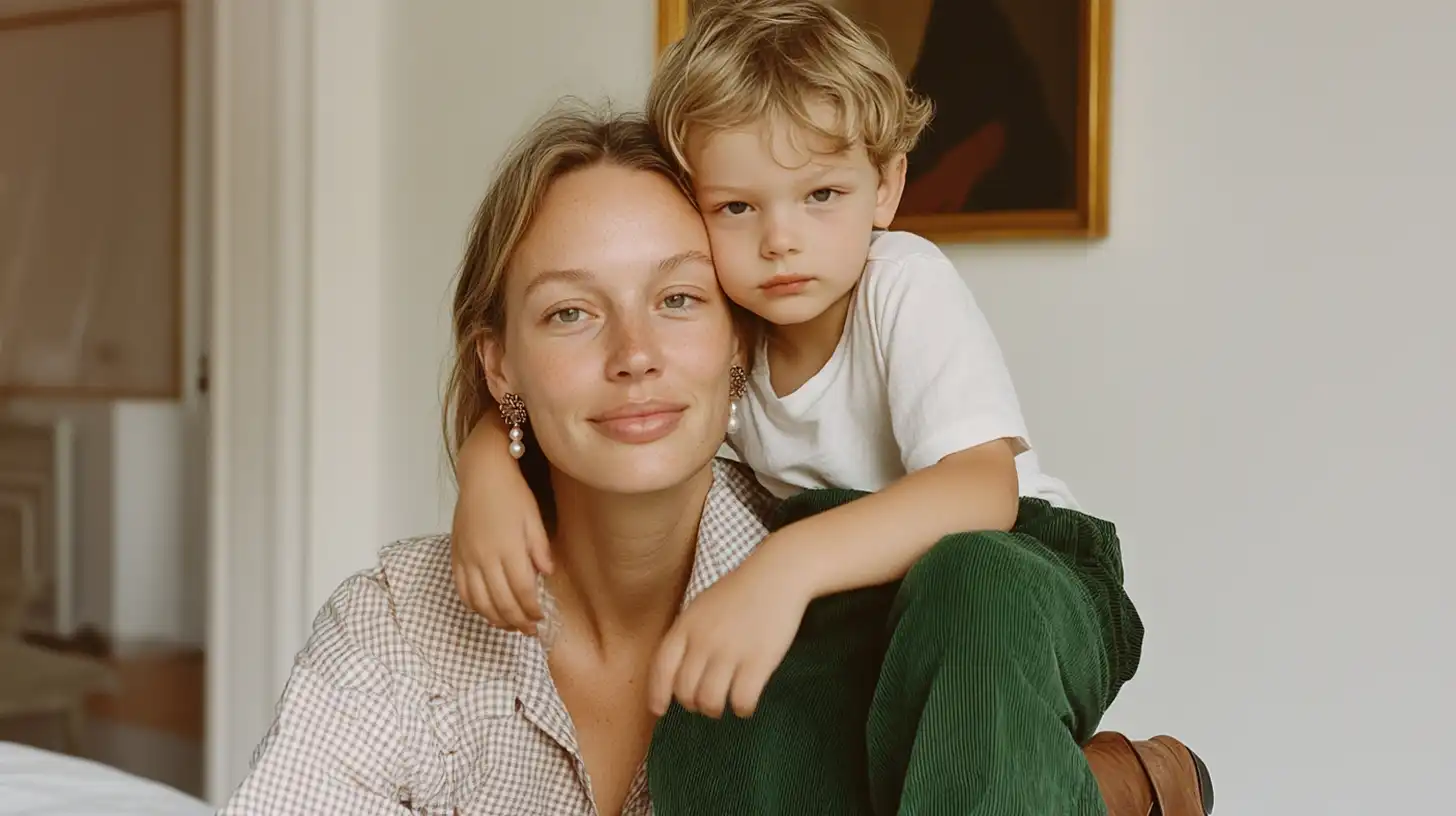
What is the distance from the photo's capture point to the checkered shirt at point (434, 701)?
114 cm

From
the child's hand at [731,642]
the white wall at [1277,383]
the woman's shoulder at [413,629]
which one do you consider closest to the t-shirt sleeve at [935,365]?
the child's hand at [731,642]

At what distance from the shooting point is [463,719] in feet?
4.03

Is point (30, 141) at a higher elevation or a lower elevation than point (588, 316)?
higher

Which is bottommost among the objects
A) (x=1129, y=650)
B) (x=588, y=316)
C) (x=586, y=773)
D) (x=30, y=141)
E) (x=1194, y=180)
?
(x=586, y=773)

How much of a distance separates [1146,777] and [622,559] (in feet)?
1.64

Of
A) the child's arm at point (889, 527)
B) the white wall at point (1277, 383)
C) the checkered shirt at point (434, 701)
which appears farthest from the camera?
the white wall at point (1277, 383)

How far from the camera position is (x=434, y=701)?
1.22 meters

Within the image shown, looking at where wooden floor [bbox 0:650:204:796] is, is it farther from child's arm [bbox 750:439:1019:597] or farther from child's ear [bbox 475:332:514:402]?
child's arm [bbox 750:439:1019:597]

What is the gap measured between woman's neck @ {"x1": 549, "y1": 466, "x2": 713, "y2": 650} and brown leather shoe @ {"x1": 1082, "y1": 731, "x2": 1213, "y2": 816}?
1.39 ft

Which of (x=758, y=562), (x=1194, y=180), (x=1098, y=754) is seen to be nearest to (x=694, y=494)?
(x=758, y=562)

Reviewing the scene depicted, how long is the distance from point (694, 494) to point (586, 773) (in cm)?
26

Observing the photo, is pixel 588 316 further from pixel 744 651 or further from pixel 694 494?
pixel 744 651

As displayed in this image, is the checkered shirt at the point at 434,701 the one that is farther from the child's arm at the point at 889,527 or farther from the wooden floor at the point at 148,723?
the wooden floor at the point at 148,723

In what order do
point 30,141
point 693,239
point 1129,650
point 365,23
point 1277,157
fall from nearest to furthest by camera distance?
point 1129,650 → point 693,239 → point 1277,157 → point 365,23 → point 30,141
